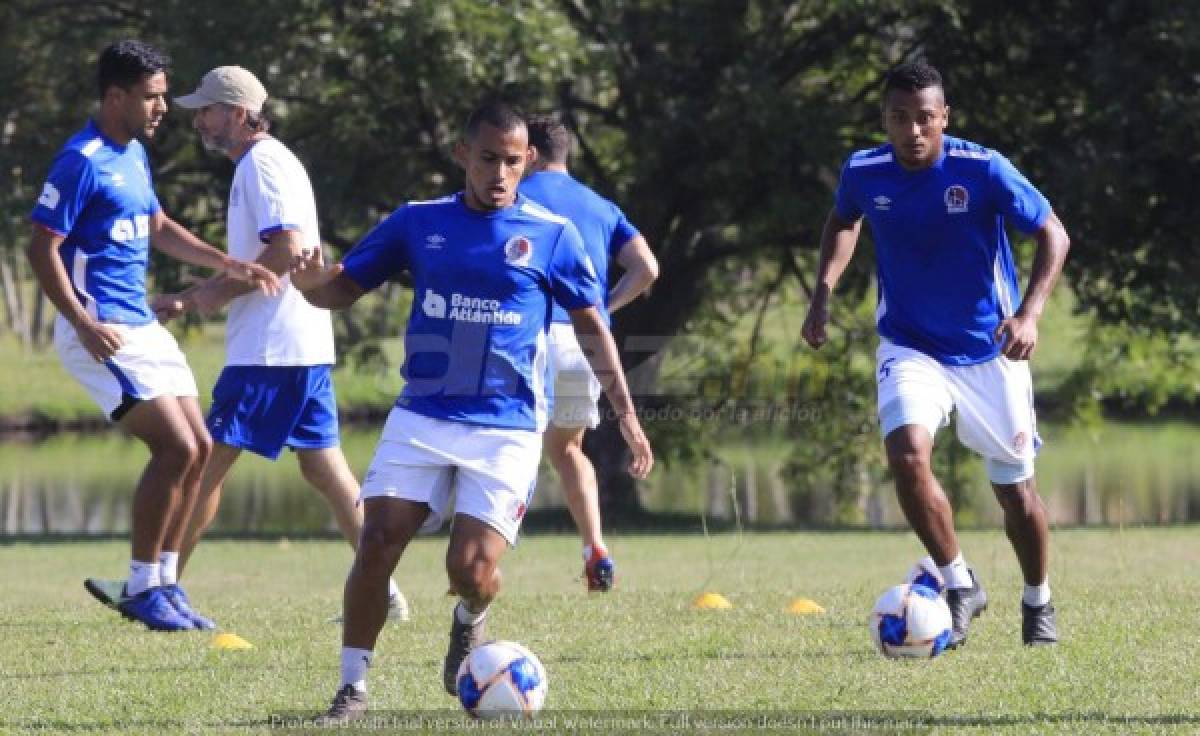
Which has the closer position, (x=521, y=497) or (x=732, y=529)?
(x=521, y=497)

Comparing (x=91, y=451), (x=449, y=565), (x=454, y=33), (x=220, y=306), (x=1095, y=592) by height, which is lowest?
(x=91, y=451)

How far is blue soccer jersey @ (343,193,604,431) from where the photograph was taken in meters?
6.43

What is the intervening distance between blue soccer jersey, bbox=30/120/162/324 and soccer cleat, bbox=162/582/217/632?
1.29m

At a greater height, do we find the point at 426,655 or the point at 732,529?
the point at 426,655

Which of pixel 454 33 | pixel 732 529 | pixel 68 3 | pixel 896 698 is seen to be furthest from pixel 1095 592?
pixel 68 3

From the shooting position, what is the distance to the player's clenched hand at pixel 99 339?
845 cm

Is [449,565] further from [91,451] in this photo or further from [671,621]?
[91,451]

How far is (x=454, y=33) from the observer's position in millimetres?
18156

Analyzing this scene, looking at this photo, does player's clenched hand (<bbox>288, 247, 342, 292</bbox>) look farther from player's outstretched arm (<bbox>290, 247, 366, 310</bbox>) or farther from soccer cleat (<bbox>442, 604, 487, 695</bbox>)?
soccer cleat (<bbox>442, 604, 487, 695</bbox>)

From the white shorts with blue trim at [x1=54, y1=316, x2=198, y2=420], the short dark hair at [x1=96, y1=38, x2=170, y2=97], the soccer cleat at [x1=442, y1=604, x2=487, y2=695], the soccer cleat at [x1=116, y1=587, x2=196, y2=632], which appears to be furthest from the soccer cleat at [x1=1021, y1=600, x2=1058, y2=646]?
the short dark hair at [x1=96, y1=38, x2=170, y2=97]

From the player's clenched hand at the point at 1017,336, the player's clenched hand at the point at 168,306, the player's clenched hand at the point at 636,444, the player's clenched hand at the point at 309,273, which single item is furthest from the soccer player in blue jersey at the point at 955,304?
the player's clenched hand at the point at 168,306

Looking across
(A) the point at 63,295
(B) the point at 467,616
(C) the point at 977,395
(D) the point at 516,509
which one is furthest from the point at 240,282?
(C) the point at 977,395

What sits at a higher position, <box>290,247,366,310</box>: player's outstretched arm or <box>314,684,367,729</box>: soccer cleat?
<box>290,247,366,310</box>: player's outstretched arm

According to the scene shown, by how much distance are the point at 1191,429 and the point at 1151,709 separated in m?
35.8
